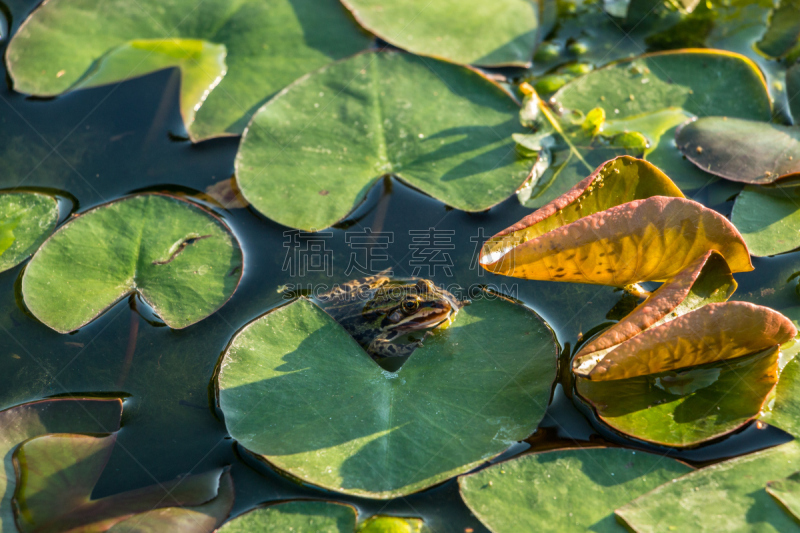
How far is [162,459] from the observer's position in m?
2.71

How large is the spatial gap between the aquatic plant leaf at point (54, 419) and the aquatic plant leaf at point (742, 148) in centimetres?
389

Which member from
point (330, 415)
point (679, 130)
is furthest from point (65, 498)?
point (679, 130)

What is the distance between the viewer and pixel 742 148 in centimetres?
335

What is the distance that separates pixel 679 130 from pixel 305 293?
2763mm

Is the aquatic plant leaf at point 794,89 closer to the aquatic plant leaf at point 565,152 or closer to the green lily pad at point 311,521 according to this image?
the aquatic plant leaf at point 565,152

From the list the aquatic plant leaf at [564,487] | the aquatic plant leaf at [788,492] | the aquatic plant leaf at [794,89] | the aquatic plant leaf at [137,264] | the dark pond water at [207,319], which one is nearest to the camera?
the aquatic plant leaf at [788,492]

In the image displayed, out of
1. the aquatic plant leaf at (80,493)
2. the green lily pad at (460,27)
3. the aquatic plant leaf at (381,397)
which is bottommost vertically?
the aquatic plant leaf at (80,493)

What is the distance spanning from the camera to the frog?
3.20 meters

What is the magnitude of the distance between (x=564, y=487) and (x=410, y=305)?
1.32m

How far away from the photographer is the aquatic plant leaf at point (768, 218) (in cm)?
309

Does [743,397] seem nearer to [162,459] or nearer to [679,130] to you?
[679,130]

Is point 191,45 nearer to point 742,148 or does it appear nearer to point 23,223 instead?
point 23,223

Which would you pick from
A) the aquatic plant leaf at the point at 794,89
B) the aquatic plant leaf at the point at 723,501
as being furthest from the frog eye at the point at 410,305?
the aquatic plant leaf at the point at 794,89

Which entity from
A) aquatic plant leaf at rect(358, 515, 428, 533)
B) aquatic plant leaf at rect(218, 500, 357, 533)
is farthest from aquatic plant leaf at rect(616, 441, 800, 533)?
aquatic plant leaf at rect(218, 500, 357, 533)
